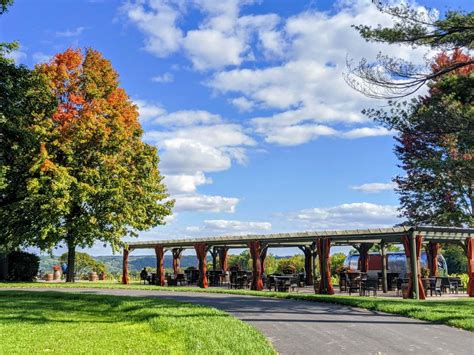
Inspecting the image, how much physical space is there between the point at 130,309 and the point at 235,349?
7476 mm

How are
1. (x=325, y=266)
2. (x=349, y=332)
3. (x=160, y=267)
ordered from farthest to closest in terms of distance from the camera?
1. (x=160, y=267)
2. (x=325, y=266)
3. (x=349, y=332)

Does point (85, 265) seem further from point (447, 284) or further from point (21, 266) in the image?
point (447, 284)

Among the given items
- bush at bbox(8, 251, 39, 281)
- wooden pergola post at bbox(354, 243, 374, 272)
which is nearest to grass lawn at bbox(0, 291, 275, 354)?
wooden pergola post at bbox(354, 243, 374, 272)

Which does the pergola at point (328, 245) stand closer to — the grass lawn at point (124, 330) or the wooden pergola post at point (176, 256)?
the wooden pergola post at point (176, 256)

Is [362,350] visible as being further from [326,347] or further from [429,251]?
[429,251]

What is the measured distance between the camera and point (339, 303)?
17.7 metres

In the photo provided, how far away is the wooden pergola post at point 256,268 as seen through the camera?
2678 centimetres

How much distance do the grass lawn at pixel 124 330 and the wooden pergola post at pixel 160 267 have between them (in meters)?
16.6

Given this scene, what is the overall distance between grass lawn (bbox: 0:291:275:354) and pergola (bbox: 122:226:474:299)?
1009cm

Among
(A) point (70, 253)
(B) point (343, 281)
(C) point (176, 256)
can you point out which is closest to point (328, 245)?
(B) point (343, 281)

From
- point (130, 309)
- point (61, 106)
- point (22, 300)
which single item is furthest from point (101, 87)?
point (130, 309)

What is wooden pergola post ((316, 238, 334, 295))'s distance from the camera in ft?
76.2

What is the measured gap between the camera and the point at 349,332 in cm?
1082

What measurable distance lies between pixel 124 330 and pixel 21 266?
86.7ft
